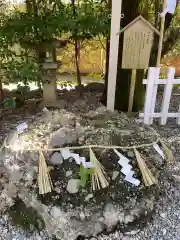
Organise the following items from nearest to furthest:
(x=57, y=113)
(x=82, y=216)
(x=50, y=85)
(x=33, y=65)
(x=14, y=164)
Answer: (x=82, y=216) → (x=14, y=164) → (x=57, y=113) → (x=33, y=65) → (x=50, y=85)

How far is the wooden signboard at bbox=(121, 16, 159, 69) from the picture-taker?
1760 millimetres

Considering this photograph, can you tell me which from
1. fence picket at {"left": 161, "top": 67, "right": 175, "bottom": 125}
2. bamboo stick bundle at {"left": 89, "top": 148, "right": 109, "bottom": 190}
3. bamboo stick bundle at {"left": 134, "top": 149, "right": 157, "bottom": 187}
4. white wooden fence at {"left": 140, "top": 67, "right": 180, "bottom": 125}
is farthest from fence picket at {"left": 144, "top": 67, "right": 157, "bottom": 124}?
bamboo stick bundle at {"left": 89, "top": 148, "right": 109, "bottom": 190}

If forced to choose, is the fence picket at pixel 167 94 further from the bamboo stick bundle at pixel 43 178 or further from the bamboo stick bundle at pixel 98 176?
the bamboo stick bundle at pixel 43 178

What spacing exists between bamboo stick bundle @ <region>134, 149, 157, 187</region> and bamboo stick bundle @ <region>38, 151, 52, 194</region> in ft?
1.57

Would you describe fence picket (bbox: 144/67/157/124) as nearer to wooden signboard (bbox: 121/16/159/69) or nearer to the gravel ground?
wooden signboard (bbox: 121/16/159/69)

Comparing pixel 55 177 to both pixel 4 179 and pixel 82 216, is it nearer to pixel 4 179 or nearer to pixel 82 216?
pixel 82 216

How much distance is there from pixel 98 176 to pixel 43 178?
0.91ft

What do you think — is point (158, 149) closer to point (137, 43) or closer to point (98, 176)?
point (98, 176)

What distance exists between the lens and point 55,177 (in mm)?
1367

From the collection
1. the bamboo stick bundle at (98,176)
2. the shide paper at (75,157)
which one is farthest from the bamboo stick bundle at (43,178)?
the bamboo stick bundle at (98,176)

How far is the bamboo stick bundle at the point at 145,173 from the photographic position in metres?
1.37

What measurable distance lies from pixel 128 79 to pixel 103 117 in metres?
0.65

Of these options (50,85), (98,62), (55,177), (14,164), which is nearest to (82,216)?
(55,177)

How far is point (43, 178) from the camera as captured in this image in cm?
134
